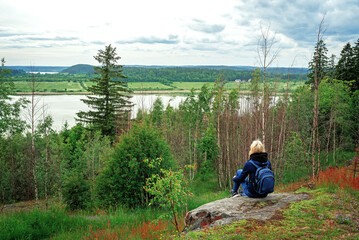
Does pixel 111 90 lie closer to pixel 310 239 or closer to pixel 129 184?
pixel 129 184

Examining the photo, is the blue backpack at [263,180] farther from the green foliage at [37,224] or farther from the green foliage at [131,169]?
the green foliage at [131,169]

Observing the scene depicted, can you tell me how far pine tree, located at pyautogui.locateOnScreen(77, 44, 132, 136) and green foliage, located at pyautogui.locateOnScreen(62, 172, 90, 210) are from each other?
→ 24486mm

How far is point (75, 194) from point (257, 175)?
8.46 meters

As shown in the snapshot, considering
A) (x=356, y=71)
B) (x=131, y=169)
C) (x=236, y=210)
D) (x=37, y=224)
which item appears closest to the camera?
(x=236, y=210)

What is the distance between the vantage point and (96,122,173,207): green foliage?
435 inches

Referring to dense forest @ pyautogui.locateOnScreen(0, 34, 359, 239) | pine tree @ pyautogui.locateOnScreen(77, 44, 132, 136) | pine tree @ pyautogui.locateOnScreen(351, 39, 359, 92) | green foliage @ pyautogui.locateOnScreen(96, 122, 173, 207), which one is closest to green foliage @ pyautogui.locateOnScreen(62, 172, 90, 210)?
dense forest @ pyautogui.locateOnScreen(0, 34, 359, 239)

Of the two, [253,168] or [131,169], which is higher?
[253,168]

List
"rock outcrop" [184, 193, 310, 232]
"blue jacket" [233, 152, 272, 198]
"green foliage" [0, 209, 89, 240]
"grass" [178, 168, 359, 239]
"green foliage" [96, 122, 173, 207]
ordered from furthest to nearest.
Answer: "green foliage" [96, 122, 173, 207] < "green foliage" [0, 209, 89, 240] < "blue jacket" [233, 152, 272, 198] < "rock outcrop" [184, 193, 310, 232] < "grass" [178, 168, 359, 239]

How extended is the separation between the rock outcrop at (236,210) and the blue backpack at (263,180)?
30 centimetres

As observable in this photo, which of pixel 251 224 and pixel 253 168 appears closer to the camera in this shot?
pixel 251 224

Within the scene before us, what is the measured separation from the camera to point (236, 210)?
555 centimetres

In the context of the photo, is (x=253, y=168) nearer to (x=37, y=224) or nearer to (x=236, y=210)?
(x=236, y=210)

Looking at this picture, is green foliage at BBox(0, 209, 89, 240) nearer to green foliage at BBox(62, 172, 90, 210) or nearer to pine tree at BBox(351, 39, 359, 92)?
green foliage at BBox(62, 172, 90, 210)

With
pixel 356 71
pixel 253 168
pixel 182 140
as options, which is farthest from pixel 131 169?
pixel 356 71
